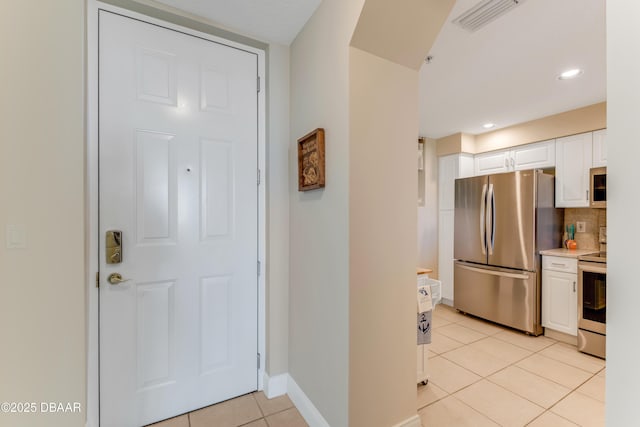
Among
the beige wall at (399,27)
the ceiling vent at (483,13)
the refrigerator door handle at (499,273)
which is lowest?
the refrigerator door handle at (499,273)

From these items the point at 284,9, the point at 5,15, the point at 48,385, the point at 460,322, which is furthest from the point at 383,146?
the point at 460,322

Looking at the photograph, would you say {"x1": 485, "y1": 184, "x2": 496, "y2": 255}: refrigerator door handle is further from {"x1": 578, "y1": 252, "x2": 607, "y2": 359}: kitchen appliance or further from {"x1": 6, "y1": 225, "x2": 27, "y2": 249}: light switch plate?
{"x1": 6, "y1": 225, "x2": 27, "y2": 249}: light switch plate

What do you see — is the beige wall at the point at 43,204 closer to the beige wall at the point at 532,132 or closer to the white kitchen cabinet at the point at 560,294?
the white kitchen cabinet at the point at 560,294

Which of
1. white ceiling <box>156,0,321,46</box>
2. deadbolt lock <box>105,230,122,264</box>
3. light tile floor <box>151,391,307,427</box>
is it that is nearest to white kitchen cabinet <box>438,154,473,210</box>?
white ceiling <box>156,0,321,46</box>

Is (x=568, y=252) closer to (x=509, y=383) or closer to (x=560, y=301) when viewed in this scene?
(x=560, y=301)

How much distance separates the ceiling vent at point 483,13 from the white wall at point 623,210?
4.28ft

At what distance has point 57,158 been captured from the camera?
1.34 m

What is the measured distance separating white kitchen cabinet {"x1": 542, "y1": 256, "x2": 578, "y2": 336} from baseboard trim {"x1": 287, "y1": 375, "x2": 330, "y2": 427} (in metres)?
2.84

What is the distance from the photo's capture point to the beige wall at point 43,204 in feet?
4.08

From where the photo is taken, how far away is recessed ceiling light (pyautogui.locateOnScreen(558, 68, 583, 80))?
221cm

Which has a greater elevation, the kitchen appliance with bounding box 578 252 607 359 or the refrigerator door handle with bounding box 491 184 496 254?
the refrigerator door handle with bounding box 491 184 496 254

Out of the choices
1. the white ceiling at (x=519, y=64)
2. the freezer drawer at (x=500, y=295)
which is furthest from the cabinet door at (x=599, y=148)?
the freezer drawer at (x=500, y=295)

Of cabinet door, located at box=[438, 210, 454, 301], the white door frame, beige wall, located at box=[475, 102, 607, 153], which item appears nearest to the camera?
the white door frame

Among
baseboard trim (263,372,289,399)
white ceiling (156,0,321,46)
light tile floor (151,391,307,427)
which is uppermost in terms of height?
white ceiling (156,0,321,46)
